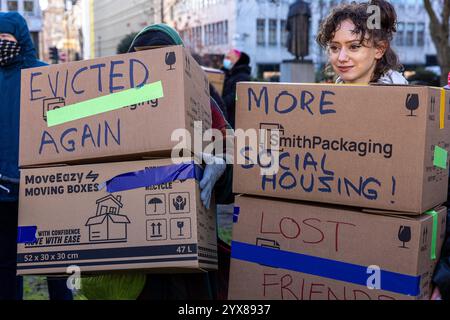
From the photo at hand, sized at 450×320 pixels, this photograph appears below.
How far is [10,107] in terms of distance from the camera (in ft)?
9.30

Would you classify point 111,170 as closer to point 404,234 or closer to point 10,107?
point 404,234

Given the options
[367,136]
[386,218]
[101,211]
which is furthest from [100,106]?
[386,218]

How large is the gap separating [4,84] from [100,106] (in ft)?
4.45

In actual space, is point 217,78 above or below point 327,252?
above

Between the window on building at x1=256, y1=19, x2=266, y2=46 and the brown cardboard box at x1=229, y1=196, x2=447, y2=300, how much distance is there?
36.9 metres

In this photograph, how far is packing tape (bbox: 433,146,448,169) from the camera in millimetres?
1611

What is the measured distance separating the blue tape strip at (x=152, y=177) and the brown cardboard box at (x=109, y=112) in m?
0.06

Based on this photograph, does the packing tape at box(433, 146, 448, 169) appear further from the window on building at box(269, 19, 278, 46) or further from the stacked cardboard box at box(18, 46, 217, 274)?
the window on building at box(269, 19, 278, 46)

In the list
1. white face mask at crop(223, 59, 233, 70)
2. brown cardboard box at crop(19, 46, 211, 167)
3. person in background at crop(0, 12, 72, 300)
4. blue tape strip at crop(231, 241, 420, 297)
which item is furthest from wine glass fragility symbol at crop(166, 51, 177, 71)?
white face mask at crop(223, 59, 233, 70)

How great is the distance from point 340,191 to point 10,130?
190 cm

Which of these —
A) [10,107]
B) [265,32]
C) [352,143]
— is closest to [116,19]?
[10,107]

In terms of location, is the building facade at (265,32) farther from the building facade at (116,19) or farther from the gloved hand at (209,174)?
the gloved hand at (209,174)

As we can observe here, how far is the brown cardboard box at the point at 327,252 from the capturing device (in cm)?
152
